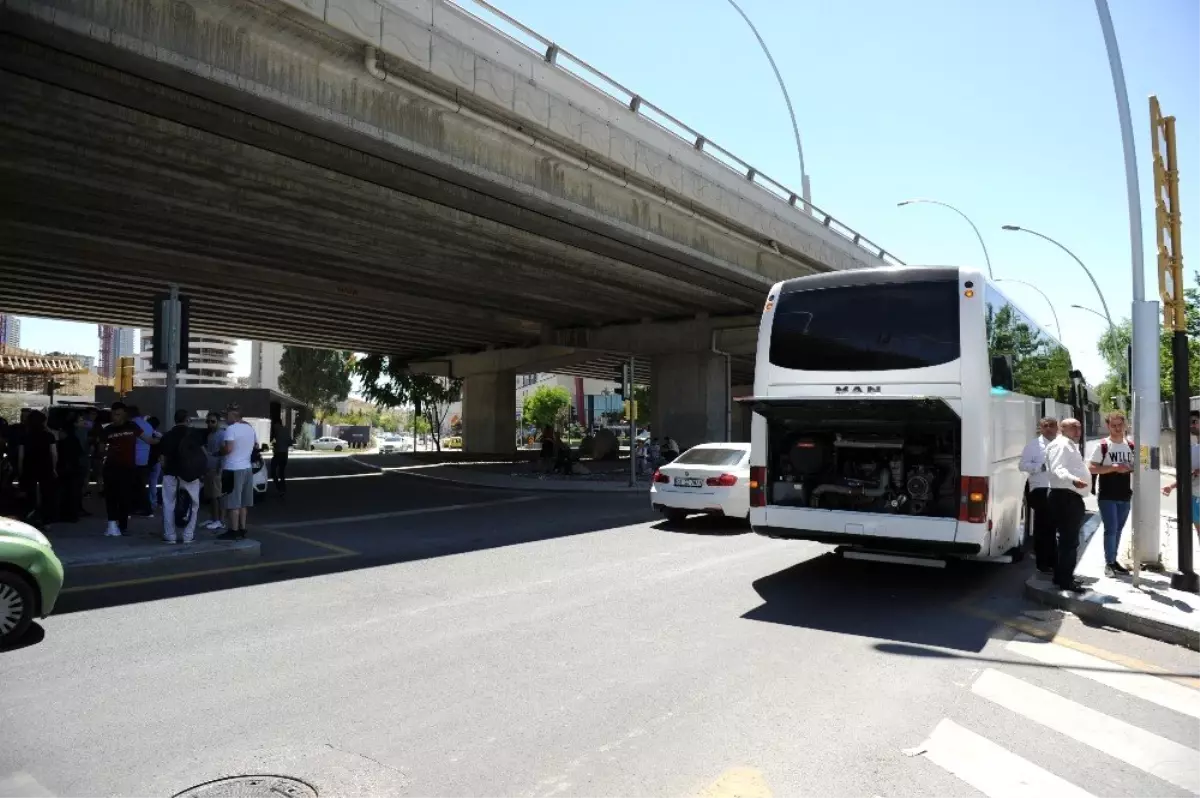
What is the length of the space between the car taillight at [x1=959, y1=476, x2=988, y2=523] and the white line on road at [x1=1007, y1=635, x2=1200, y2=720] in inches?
52.3

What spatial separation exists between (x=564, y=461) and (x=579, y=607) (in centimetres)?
2019

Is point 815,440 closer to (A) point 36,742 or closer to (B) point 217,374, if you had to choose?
(A) point 36,742

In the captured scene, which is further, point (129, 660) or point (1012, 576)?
point (1012, 576)

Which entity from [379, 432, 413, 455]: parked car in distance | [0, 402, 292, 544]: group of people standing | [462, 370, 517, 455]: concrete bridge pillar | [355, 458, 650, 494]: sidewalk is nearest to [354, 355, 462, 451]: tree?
[379, 432, 413, 455]: parked car in distance

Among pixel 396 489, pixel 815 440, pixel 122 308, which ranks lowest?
pixel 396 489

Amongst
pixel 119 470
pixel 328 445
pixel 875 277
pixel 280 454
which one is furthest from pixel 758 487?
Result: pixel 328 445

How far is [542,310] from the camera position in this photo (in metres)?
31.4

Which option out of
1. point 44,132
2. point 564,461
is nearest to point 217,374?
point 564,461

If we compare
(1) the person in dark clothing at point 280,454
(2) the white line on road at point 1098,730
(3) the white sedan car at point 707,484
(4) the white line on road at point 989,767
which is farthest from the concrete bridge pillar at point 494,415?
(4) the white line on road at point 989,767

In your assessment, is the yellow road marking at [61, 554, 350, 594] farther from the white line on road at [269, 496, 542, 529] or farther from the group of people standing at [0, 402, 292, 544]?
the white line on road at [269, 496, 542, 529]

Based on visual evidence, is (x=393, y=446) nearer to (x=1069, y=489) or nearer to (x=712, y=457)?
(x=712, y=457)

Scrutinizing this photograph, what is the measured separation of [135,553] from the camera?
9.65 metres

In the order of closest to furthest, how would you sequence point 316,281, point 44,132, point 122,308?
point 44,132 → point 316,281 → point 122,308

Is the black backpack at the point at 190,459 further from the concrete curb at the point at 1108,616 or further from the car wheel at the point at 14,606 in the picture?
the concrete curb at the point at 1108,616
